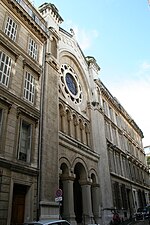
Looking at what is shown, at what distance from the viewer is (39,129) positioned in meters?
14.7

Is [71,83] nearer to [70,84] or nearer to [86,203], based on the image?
[70,84]

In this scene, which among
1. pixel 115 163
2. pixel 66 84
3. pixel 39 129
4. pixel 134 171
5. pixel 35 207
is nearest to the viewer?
pixel 35 207

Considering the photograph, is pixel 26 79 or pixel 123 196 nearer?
pixel 26 79

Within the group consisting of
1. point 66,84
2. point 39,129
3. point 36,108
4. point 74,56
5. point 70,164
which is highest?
point 74,56

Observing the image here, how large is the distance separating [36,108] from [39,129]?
143cm

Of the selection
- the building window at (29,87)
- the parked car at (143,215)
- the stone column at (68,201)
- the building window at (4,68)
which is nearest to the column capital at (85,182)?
the stone column at (68,201)

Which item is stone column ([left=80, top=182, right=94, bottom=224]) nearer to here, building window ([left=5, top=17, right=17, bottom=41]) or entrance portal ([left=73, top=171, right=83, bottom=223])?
entrance portal ([left=73, top=171, right=83, bottom=223])

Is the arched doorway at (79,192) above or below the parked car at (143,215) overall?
above

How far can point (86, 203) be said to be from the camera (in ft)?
61.4

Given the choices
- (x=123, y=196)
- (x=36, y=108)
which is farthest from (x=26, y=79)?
(x=123, y=196)

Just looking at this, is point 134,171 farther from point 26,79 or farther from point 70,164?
point 26,79

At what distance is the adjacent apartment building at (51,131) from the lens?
12.3m

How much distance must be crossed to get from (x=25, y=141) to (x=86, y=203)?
8.56 metres

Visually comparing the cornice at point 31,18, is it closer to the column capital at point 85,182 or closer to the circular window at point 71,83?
the circular window at point 71,83
